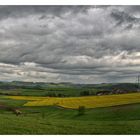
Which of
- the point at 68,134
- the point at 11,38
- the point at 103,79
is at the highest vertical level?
the point at 11,38

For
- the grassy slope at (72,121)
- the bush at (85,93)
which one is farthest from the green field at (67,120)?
the bush at (85,93)

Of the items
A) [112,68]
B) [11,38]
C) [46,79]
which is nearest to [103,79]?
[112,68]

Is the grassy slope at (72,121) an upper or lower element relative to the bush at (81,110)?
lower

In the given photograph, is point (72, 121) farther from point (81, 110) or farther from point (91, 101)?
Answer: point (91, 101)

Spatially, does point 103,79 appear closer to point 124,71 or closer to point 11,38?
point 124,71

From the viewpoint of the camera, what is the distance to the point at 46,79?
12758 millimetres

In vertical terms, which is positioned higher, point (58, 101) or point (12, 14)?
point (12, 14)

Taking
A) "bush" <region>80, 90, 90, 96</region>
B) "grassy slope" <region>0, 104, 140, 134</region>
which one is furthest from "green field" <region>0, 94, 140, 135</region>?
"bush" <region>80, 90, 90, 96</region>

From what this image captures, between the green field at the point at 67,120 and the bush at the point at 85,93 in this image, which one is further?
the bush at the point at 85,93

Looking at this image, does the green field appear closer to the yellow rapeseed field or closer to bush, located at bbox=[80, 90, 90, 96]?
the yellow rapeseed field

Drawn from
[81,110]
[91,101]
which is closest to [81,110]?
[81,110]

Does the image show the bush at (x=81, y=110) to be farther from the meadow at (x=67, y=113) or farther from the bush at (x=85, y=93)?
the bush at (x=85, y=93)

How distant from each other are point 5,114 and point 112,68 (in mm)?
2330
